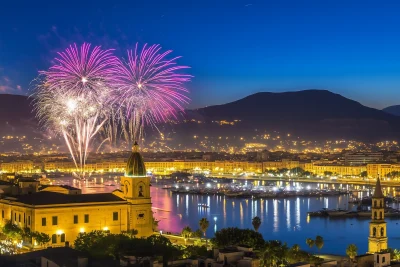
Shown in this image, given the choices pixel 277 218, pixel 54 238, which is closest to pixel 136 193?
pixel 54 238

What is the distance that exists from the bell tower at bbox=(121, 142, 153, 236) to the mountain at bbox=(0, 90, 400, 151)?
119 meters

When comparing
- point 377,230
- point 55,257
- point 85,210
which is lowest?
point 377,230

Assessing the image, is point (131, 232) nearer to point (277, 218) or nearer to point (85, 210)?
point (85, 210)

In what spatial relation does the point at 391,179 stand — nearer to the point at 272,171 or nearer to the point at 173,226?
the point at 272,171

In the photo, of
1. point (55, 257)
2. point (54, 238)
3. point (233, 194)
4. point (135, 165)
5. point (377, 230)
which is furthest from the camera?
point (233, 194)

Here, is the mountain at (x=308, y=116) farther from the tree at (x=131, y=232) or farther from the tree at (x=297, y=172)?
the tree at (x=131, y=232)

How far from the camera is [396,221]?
111 ft

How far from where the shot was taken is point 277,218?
34.1 metres

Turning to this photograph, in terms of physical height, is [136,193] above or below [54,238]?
above

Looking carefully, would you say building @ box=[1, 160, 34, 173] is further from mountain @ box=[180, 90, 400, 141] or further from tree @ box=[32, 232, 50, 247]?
mountain @ box=[180, 90, 400, 141]

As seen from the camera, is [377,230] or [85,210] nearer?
[377,230]

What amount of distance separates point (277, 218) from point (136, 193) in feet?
53.4

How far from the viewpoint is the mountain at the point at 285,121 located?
520ft

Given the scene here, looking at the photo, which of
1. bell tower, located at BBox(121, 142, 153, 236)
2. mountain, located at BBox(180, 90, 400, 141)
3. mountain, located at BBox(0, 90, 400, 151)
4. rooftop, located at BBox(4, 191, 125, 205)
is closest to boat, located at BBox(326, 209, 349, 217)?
bell tower, located at BBox(121, 142, 153, 236)
